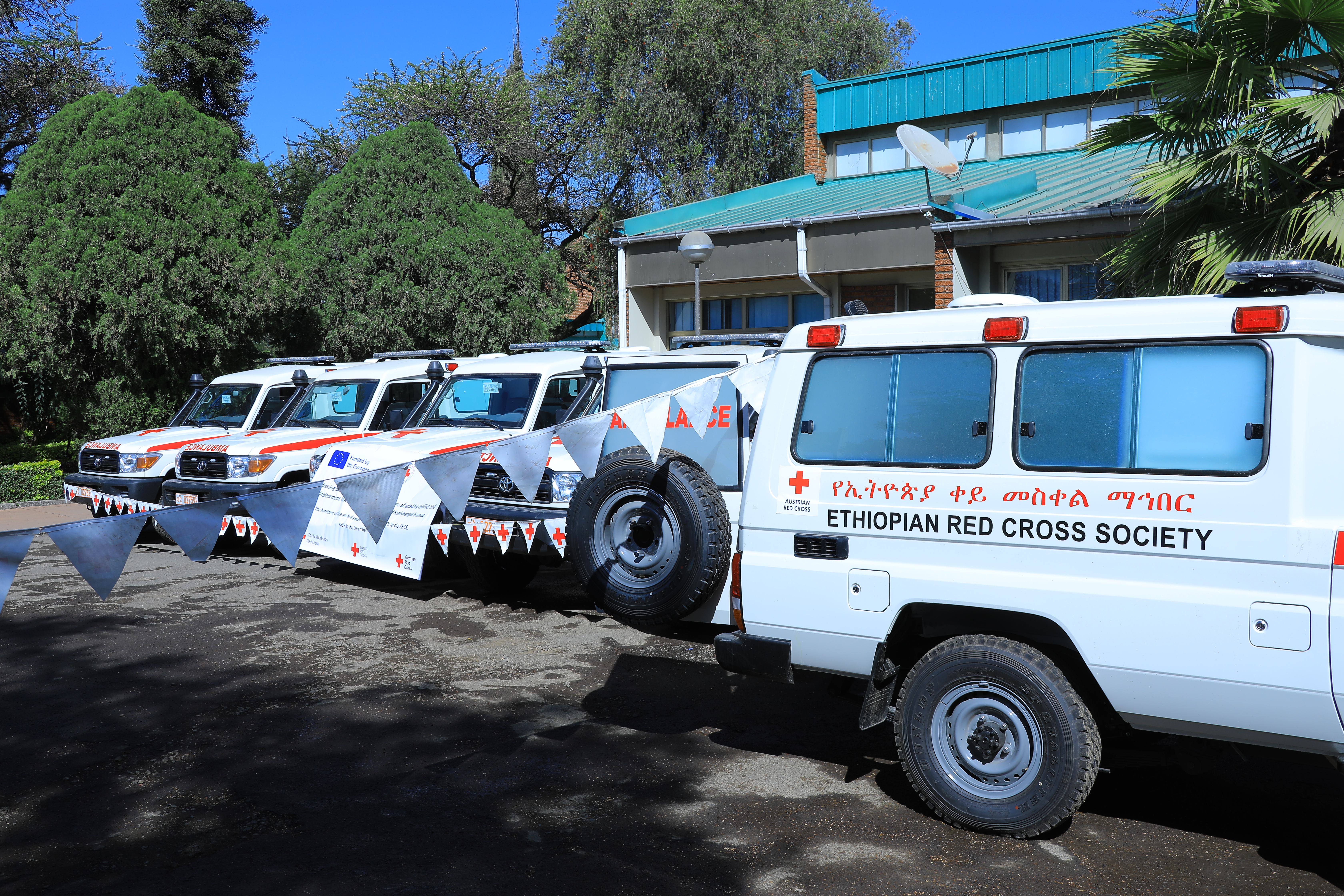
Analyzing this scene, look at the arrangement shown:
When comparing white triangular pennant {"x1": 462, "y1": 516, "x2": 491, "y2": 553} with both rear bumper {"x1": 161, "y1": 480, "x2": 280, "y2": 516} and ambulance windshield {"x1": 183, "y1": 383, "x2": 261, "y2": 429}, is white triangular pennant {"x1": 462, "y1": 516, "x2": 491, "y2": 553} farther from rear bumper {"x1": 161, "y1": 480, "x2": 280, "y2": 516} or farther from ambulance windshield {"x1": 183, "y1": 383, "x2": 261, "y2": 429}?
ambulance windshield {"x1": 183, "y1": 383, "x2": 261, "y2": 429}

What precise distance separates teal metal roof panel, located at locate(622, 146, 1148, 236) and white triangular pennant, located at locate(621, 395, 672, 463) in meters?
8.01

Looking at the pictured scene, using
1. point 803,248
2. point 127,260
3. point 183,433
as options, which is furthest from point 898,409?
point 127,260

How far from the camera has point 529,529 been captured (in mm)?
8344

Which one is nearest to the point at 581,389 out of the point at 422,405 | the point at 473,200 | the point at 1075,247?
the point at 422,405

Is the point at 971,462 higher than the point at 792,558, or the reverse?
the point at 971,462

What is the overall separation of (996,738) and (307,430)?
963 cm

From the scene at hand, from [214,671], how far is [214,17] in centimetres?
2867

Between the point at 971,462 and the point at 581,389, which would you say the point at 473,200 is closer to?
the point at 581,389

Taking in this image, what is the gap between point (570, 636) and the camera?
8156mm

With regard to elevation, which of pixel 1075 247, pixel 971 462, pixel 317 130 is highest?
pixel 317 130

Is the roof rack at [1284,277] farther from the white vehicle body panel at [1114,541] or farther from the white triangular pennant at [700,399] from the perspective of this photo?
the white triangular pennant at [700,399]

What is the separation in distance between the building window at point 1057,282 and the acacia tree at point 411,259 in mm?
11947

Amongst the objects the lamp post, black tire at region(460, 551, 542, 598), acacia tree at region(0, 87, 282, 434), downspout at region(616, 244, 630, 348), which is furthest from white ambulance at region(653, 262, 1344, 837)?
acacia tree at region(0, 87, 282, 434)

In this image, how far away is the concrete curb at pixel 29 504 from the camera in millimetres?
17000
